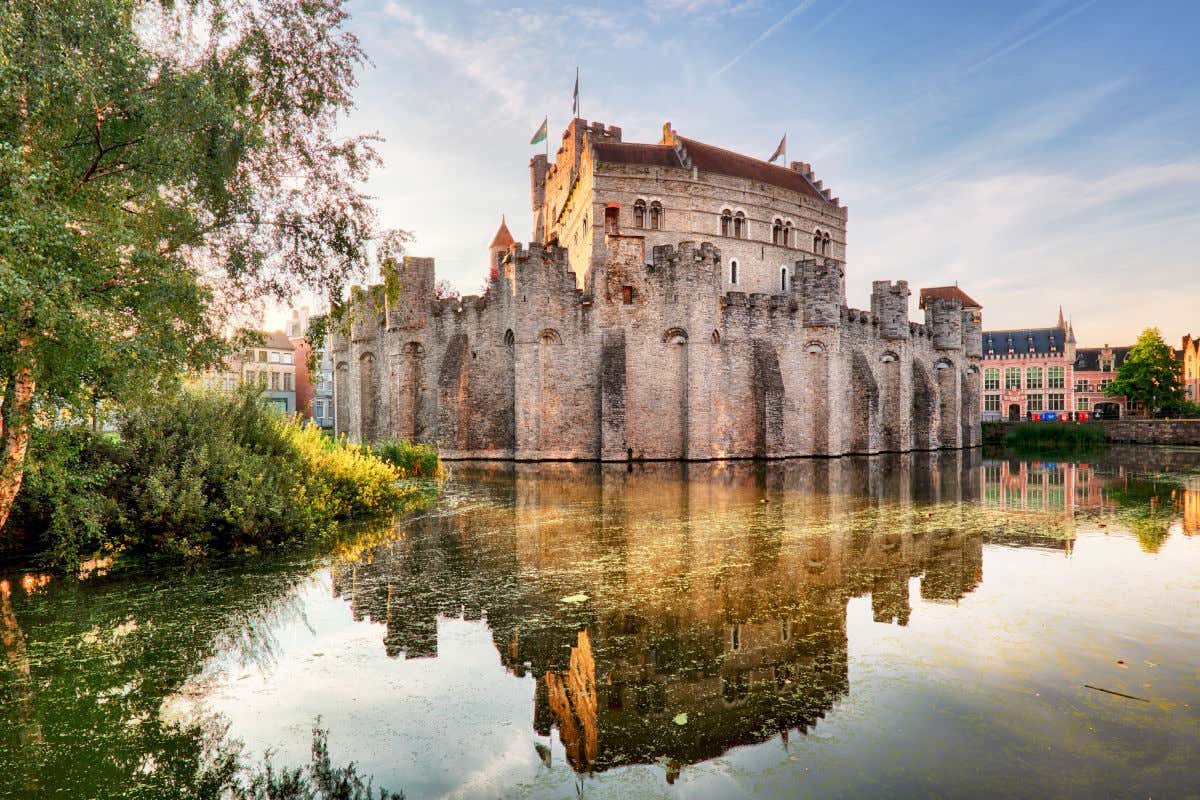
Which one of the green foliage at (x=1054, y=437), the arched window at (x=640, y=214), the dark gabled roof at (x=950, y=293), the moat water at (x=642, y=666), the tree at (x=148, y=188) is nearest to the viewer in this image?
the moat water at (x=642, y=666)

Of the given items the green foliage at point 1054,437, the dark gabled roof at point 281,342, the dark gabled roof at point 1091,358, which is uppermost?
the dark gabled roof at point 281,342

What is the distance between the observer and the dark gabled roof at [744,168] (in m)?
37.7

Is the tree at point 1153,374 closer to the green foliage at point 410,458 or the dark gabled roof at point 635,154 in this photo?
the dark gabled roof at point 635,154

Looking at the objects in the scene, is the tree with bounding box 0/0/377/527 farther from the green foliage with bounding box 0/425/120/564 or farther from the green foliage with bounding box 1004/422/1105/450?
the green foliage with bounding box 1004/422/1105/450

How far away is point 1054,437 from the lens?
1481 inches

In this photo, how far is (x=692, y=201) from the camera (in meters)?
35.3

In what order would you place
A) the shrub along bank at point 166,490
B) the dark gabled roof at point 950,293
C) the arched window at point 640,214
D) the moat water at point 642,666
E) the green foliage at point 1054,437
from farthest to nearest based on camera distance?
the dark gabled roof at point 950,293 → the green foliage at point 1054,437 → the arched window at point 640,214 → the shrub along bank at point 166,490 → the moat water at point 642,666

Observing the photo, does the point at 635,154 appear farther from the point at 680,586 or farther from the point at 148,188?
the point at 680,586

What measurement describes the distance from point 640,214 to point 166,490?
30194mm

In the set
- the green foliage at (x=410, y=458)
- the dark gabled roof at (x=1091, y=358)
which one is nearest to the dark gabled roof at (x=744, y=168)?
the green foliage at (x=410, y=458)

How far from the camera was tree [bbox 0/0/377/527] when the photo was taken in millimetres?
6215

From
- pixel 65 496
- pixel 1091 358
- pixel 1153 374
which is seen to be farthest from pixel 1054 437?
pixel 65 496

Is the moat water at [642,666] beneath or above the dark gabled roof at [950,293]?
beneath

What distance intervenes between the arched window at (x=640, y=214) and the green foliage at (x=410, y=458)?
20800 mm
